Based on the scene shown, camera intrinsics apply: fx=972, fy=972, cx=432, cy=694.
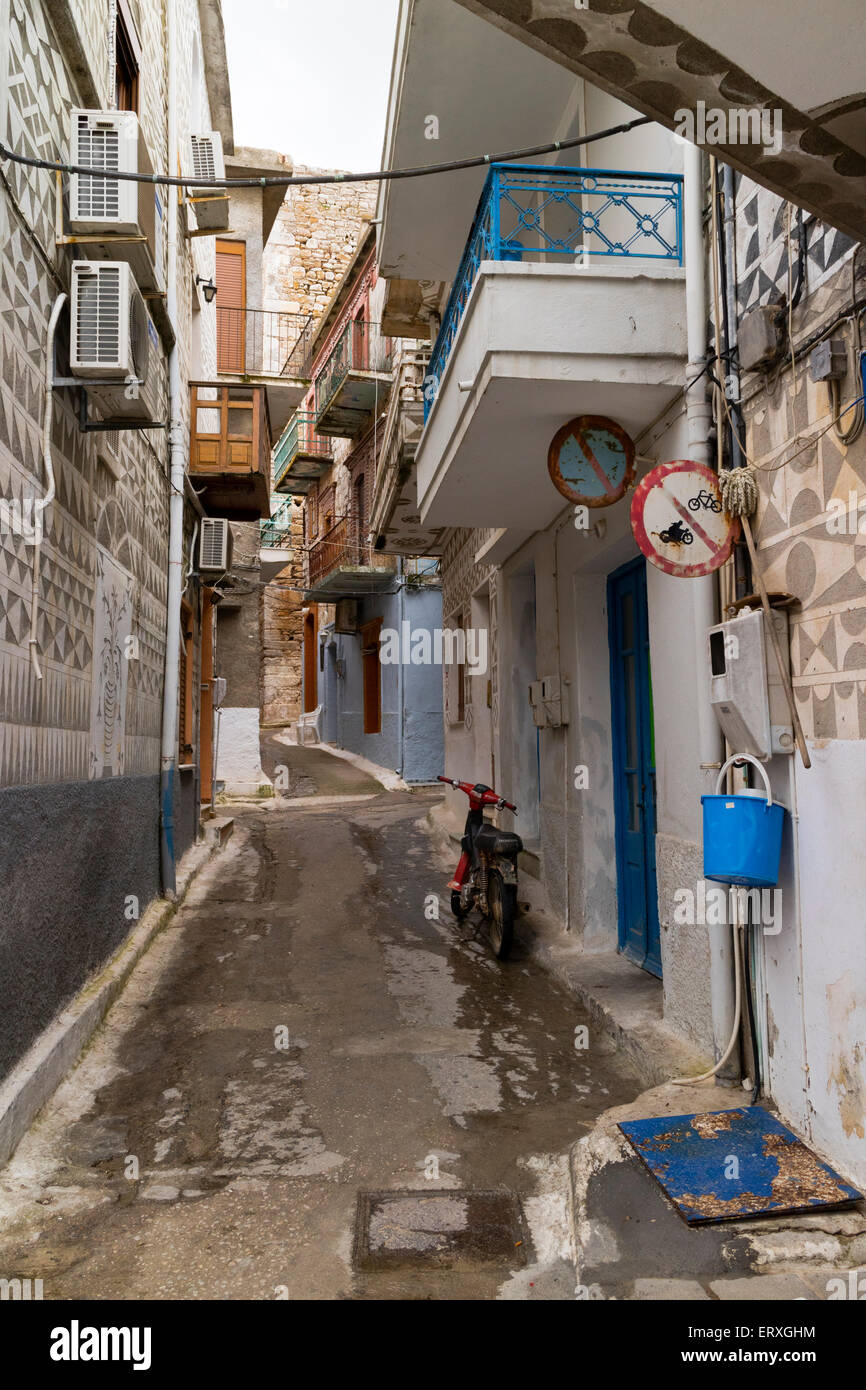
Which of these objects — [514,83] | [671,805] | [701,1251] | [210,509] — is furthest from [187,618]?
[701,1251]

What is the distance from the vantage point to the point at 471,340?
17.4 ft

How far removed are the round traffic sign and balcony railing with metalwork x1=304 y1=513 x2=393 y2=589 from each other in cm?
1349

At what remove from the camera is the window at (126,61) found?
6952mm

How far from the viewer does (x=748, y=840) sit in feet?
12.1

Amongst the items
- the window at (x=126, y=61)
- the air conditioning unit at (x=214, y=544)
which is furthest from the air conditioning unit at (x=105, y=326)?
the air conditioning unit at (x=214, y=544)

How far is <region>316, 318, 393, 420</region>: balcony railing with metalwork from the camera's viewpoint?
18.8 meters

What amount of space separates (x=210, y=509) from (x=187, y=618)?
5.33 feet

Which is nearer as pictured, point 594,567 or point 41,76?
point 41,76

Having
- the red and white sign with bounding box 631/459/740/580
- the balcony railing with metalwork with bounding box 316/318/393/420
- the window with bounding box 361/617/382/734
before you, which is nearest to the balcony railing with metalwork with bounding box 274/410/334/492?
the balcony railing with metalwork with bounding box 316/318/393/420

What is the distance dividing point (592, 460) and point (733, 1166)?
3.46m

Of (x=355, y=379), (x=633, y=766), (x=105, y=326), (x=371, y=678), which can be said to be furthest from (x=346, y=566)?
(x=105, y=326)

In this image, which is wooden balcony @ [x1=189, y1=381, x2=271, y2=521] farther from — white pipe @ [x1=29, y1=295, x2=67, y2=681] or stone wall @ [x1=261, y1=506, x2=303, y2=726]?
stone wall @ [x1=261, y1=506, x2=303, y2=726]
